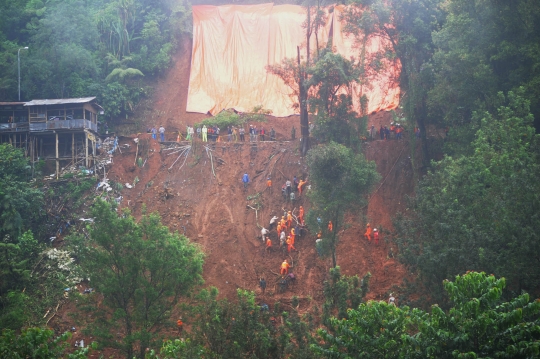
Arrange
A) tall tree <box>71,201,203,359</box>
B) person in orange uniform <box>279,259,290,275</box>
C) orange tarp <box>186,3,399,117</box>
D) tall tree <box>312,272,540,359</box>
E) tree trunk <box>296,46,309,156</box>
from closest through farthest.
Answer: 1. tall tree <box>312,272,540,359</box>
2. tall tree <box>71,201,203,359</box>
3. person in orange uniform <box>279,259,290,275</box>
4. tree trunk <box>296,46,309,156</box>
5. orange tarp <box>186,3,399,117</box>

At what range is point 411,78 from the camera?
29453 millimetres

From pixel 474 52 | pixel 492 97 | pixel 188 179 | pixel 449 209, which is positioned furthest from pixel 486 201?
pixel 188 179

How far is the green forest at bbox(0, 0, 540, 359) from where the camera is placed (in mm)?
14766

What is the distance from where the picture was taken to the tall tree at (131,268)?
22.8 meters

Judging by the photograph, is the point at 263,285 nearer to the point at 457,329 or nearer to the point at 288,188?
the point at 288,188

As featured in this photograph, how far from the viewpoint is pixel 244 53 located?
40.9 metres

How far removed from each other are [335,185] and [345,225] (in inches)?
68.4

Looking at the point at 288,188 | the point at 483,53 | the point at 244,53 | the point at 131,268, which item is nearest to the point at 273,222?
the point at 288,188

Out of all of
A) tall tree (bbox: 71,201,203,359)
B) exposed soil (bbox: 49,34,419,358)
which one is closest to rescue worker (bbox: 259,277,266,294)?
exposed soil (bbox: 49,34,419,358)

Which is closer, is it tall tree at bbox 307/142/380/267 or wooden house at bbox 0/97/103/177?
tall tree at bbox 307/142/380/267

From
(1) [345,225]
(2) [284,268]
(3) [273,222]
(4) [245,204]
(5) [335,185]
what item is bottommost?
(2) [284,268]

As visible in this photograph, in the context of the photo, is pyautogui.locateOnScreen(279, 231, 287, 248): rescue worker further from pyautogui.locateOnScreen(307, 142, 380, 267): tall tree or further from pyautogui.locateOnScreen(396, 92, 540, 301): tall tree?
pyautogui.locateOnScreen(396, 92, 540, 301): tall tree

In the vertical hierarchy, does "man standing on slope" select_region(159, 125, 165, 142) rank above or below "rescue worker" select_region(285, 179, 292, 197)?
above

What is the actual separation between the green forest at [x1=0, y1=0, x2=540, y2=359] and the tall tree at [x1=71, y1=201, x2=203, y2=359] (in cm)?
6
